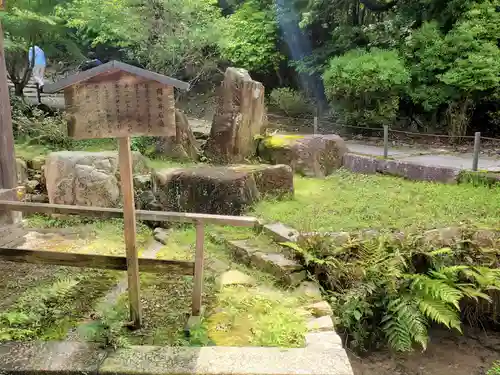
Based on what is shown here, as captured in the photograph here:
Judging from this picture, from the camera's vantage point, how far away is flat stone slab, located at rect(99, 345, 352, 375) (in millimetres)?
3396

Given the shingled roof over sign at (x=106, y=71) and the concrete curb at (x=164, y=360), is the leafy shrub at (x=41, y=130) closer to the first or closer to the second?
the shingled roof over sign at (x=106, y=71)

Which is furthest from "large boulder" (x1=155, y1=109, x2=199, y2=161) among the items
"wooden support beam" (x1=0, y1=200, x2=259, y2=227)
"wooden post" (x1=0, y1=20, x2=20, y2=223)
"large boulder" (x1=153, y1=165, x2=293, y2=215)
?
"wooden support beam" (x1=0, y1=200, x2=259, y2=227)

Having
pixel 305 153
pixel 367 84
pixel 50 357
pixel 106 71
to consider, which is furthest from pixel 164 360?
pixel 367 84

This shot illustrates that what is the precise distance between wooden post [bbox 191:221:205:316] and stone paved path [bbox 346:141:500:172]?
6958mm

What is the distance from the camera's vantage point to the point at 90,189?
7.23 m

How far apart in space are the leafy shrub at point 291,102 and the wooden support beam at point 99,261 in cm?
1273

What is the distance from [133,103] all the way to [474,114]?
39.7 feet

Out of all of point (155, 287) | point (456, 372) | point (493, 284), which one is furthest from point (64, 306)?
point (493, 284)

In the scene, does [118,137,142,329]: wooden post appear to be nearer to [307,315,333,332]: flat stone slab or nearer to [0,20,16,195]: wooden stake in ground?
[307,315,333,332]: flat stone slab

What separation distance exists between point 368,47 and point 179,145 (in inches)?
295

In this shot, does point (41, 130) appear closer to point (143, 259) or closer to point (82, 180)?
point (82, 180)

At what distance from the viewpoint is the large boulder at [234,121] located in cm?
1004

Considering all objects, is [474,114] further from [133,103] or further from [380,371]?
[133,103]

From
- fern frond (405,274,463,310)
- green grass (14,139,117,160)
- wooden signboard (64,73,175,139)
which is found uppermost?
wooden signboard (64,73,175,139)
